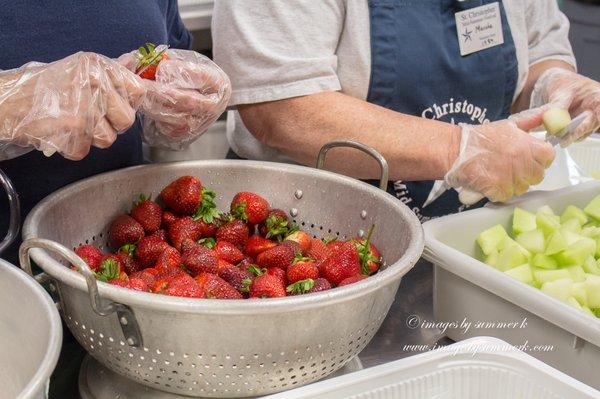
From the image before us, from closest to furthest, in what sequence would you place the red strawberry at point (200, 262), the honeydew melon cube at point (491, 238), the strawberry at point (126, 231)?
1. the red strawberry at point (200, 262)
2. the strawberry at point (126, 231)
3. the honeydew melon cube at point (491, 238)

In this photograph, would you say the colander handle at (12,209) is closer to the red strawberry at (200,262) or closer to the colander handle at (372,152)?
the red strawberry at (200,262)

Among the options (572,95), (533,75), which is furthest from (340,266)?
(533,75)

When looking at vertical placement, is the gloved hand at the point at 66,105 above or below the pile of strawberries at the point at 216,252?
above

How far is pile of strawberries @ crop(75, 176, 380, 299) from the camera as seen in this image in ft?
3.40

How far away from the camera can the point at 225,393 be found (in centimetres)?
96

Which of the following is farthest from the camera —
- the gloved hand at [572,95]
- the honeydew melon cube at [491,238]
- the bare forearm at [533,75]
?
the bare forearm at [533,75]

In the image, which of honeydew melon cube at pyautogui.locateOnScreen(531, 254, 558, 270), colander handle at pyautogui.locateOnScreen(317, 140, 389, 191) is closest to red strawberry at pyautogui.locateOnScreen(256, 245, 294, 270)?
colander handle at pyautogui.locateOnScreen(317, 140, 389, 191)

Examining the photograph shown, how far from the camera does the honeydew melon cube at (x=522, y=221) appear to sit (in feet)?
4.82

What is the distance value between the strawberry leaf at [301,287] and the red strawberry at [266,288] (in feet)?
0.05

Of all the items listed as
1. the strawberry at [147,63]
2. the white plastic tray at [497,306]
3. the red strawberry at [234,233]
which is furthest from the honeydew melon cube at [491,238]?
the strawberry at [147,63]

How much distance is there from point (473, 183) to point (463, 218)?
10cm

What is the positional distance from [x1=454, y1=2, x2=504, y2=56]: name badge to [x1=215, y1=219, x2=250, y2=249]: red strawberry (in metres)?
0.67

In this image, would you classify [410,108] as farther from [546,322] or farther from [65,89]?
[65,89]

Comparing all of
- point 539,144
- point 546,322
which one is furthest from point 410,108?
point 546,322
